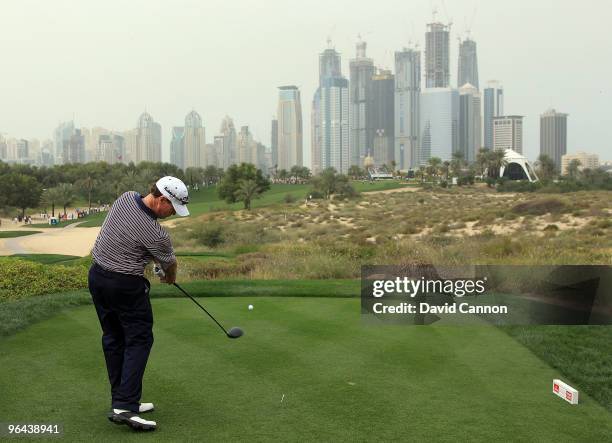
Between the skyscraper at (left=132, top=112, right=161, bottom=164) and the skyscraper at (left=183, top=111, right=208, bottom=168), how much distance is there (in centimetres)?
828

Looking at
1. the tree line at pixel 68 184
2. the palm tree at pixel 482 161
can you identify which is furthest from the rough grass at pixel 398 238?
the palm tree at pixel 482 161

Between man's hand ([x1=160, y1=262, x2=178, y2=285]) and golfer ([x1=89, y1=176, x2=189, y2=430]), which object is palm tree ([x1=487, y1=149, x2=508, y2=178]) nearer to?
man's hand ([x1=160, y1=262, x2=178, y2=285])

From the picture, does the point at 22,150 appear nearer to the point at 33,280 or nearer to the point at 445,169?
the point at 445,169

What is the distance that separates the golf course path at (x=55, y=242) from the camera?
1523 inches

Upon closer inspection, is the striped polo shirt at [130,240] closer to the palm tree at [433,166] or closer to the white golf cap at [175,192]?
the white golf cap at [175,192]

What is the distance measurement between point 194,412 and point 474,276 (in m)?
9.59

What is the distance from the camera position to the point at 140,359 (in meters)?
4.90

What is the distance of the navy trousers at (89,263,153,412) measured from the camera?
4.79m

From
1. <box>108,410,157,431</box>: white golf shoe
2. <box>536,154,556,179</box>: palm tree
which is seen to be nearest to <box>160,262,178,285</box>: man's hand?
<box>108,410,157,431</box>: white golf shoe

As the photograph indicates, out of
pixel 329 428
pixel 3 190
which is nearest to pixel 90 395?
pixel 329 428

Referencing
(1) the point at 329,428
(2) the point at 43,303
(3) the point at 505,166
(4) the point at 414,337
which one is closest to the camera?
(1) the point at 329,428

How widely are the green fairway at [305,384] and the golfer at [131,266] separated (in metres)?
0.37

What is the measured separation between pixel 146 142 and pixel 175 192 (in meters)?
152

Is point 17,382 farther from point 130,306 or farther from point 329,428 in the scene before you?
point 329,428
